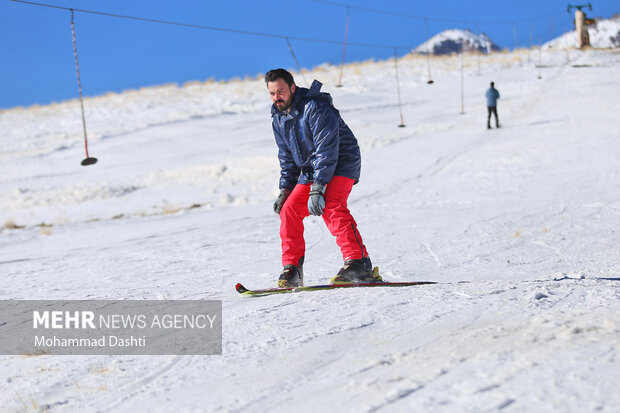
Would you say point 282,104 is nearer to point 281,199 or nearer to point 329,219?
point 281,199

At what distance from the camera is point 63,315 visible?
13.8 ft

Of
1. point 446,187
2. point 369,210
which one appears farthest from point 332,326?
point 446,187

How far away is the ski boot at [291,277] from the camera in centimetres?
448

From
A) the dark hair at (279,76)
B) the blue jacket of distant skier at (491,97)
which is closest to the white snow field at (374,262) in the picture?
the blue jacket of distant skier at (491,97)

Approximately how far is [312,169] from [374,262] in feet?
6.88

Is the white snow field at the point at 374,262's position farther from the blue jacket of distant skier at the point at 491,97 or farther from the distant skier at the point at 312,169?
the blue jacket of distant skier at the point at 491,97

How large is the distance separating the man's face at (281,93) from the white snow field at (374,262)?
4.36 ft

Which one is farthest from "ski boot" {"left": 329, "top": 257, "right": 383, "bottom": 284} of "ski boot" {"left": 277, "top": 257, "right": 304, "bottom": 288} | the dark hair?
the dark hair

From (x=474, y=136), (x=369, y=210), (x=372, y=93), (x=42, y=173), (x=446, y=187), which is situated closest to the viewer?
(x=369, y=210)

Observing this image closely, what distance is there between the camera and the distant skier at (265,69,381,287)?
4.21 m

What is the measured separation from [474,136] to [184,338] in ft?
50.1

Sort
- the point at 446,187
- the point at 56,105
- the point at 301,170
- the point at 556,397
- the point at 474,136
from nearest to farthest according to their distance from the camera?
the point at 556,397, the point at 301,170, the point at 446,187, the point at 474,136, the point at 56,105

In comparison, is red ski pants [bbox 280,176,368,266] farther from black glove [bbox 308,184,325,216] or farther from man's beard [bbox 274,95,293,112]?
man's beard [bbox 274,95,293,112]

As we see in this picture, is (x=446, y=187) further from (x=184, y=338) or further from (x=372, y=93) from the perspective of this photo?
(x=372, y=93)
